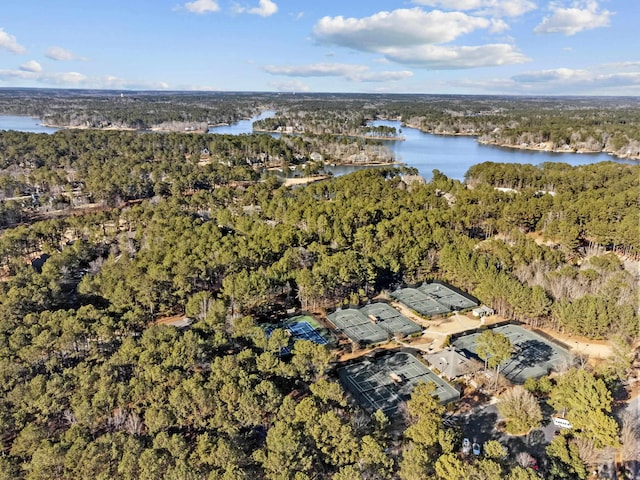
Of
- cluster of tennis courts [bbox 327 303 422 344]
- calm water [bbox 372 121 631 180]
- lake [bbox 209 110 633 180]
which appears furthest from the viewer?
calm water [bbox 372 121 631 180]

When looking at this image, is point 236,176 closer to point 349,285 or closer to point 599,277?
point 349,285

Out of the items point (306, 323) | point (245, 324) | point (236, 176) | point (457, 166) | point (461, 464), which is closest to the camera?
point (461, 464)

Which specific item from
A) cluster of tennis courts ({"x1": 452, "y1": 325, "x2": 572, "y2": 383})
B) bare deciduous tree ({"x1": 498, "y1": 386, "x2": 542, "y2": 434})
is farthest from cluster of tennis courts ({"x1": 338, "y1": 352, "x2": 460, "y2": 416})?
cluster of tennis courts ({"x1": 452, "y1": 325, "x2": 572, "y2": 383})

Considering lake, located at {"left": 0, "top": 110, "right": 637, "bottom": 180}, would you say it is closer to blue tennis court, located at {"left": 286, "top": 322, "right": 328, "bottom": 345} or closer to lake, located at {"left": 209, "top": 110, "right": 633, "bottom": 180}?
lake, located at {"left": 209, "top": 110, "right": 633, "bottom": 180}

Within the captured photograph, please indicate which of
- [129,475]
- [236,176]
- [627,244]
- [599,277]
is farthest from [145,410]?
[236,176]

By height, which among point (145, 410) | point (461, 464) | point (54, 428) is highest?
point (461, 464)

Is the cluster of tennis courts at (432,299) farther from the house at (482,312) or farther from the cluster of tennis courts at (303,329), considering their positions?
the cluster of tennis courts at (303,329)
